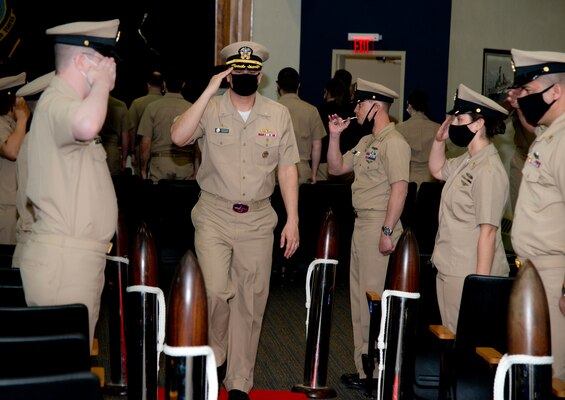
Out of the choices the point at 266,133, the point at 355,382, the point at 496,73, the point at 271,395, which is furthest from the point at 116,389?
the point at 496,73

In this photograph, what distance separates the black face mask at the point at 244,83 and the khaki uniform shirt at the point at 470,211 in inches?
43.7

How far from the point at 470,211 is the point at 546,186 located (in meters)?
0.57

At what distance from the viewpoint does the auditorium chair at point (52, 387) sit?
173 cm

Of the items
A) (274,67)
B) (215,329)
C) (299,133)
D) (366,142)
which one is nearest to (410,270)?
(215,329)

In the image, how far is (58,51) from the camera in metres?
2.93

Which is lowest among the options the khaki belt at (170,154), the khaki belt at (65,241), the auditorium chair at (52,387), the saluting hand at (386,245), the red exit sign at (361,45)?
the saluting hand at (386,245)

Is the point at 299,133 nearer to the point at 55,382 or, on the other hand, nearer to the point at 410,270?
the point at 410,270

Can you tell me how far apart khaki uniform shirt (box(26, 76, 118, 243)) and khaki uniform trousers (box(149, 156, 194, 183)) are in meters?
4.81

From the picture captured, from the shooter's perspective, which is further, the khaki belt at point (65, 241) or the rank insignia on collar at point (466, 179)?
the rank insignia on collar at point (466, 179)

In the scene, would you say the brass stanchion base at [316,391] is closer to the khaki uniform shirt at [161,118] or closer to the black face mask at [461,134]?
the black face mask at [461,134]

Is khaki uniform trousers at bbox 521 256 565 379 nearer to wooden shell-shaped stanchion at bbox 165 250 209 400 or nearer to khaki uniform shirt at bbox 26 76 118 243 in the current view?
wooden shell-shaped stanchion at bbox 165 250 209 400

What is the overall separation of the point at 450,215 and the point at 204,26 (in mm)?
6195

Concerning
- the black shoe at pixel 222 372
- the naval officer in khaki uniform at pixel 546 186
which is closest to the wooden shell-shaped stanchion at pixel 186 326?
the naval officer in khaki uniform at pixel 546 186

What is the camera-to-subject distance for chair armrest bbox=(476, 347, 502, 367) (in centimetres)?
285
